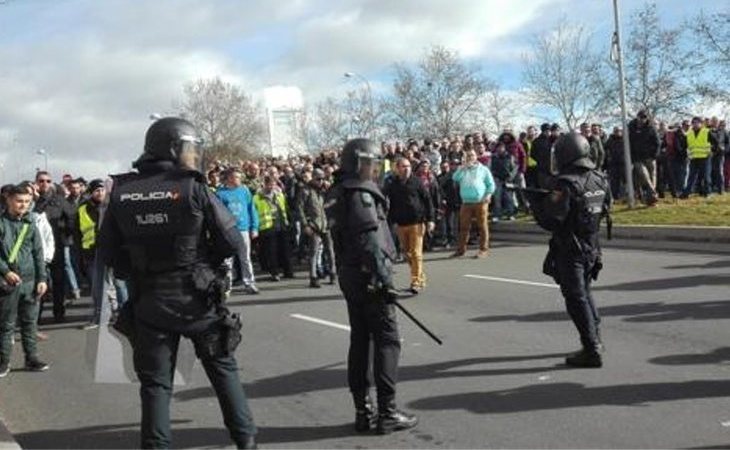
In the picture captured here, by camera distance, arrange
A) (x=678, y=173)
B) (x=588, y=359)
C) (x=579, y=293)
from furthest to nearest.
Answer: (x=678, y=173) → (x=579, y=293) → (x=588, y=359)

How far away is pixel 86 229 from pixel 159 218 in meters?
7.06

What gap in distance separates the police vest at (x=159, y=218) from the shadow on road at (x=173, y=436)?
1594mm

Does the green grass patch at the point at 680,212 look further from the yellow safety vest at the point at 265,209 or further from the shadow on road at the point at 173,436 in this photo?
the shadow on road at the point at 173,436

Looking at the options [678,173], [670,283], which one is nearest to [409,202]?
[670,283]

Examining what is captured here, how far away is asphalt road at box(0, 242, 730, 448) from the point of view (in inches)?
209

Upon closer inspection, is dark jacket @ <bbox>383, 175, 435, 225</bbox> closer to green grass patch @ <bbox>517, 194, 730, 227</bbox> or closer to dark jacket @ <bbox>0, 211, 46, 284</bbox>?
dark jacket @ <bbox>0, 211, 46, 284</bbox>

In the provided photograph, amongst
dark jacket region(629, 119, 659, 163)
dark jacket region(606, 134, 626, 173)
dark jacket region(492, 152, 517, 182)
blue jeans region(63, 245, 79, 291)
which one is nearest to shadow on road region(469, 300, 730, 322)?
blue jeans region(63, 245, 79, 291)

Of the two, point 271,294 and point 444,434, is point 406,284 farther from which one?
point 444,434

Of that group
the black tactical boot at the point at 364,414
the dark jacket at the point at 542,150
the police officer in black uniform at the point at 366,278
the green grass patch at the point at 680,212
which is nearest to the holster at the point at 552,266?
the police officer in black uniform at the point at 366,278

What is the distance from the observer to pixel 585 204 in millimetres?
6824

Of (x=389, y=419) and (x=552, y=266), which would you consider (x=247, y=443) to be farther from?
(x=552, y=266)

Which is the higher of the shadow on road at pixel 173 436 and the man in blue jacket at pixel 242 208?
the man in blue jacket at pixel 242 208

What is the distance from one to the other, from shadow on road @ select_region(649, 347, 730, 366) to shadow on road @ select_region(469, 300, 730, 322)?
5.03ft

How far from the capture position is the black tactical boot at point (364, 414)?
549cm
